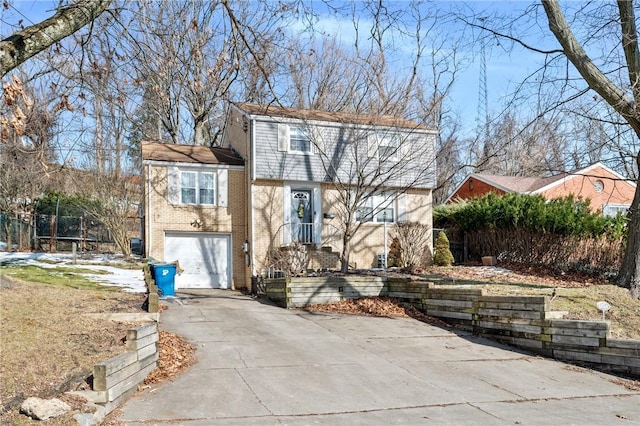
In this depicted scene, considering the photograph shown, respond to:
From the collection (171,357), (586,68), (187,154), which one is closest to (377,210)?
(187,154)

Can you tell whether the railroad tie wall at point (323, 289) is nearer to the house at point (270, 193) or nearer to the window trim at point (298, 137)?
the house at point (270, 193)

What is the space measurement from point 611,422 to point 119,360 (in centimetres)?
553

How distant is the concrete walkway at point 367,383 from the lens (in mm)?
6121

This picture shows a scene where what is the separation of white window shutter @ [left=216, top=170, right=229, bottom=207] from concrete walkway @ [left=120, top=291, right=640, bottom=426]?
9.29 m

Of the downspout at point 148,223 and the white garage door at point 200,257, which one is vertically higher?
the downspout at point 148,223

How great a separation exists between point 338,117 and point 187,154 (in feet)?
19.2

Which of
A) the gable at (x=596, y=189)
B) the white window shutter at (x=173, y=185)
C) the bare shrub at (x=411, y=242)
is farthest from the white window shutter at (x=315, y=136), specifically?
the gable at (x=596, y=189)

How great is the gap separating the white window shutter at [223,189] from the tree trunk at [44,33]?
46.0 feet

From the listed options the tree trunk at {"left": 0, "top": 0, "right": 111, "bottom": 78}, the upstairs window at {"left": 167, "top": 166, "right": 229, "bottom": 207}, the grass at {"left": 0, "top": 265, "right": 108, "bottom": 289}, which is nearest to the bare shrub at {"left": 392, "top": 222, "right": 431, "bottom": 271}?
the upstairs window at {"left": 167, "top": 166, "right": 229, "bottom": 207}

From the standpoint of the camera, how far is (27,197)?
79.8 feet

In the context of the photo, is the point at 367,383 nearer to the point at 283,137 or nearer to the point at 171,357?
the point at 171,357

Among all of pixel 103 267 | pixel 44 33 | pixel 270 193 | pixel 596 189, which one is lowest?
pixel 103 267

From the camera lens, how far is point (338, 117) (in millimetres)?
20375

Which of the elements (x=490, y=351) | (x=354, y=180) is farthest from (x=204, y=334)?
(x=354, y=180)
